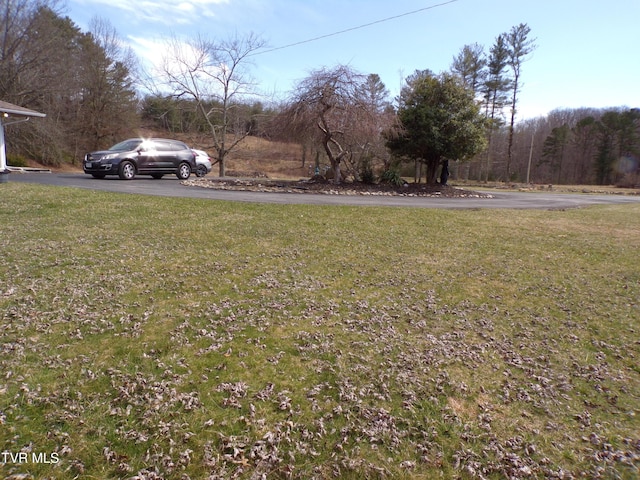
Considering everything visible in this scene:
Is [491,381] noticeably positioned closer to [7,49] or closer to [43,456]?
[43,456]

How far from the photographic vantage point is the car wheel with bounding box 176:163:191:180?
15.6 metres

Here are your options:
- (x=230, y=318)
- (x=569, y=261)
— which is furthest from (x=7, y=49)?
(x=569, y=261)

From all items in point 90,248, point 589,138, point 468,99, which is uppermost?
point 589,138

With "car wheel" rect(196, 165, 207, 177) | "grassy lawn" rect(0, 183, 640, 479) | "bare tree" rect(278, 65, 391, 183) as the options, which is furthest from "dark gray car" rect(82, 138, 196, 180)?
"grassy lawn" rect(0, 183, 640, 479)

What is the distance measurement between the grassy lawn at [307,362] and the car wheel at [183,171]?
418 inches

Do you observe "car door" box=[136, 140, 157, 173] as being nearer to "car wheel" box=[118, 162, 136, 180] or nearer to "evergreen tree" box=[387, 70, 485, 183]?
"car wheel" box=[118, 162, 136, 180]

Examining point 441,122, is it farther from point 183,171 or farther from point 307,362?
point 307,362

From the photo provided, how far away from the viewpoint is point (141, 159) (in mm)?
14031

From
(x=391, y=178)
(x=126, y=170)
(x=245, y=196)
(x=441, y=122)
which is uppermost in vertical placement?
(x=441, y=122)

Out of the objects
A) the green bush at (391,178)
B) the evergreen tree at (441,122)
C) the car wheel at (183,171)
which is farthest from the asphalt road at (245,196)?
the evergreen tree at (441,122)

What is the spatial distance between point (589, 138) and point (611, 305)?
57580 millimetres

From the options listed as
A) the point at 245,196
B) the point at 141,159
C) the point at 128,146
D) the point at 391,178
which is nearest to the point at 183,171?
the point at 141,159

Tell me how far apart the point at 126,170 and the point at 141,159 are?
28.9 inches

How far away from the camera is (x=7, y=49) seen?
82.9ft
